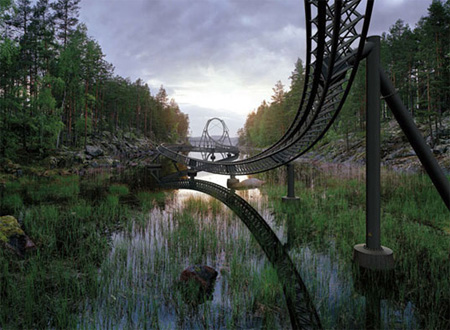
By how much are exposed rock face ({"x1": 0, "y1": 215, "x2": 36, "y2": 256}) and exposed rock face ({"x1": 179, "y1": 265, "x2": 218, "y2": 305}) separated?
447 cm

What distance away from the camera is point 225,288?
4.62 metres

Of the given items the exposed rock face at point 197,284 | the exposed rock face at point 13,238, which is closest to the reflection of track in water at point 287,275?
the exposed rock face at point 197,284

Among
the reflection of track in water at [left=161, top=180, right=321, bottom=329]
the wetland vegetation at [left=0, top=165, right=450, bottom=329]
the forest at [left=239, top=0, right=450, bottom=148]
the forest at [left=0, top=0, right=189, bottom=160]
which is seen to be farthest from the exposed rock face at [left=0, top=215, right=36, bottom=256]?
the forest at [left=239, top=0, right=450, bottom=148]

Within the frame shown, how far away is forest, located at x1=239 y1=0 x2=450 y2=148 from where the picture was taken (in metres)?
27.5

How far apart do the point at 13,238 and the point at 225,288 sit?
228 inches

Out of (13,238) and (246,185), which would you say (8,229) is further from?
(246,185)

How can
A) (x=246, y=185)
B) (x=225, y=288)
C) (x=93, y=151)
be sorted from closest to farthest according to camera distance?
(x=225, y=288) → (x=246, y=185) → (x=93, y=151)

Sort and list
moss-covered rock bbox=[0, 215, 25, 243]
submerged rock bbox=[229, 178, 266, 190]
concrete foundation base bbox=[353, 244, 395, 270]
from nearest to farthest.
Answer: concrete foundation base bbox=[353, 244, 395, 270], moss-covered rock bbox=[0, 215, 25, 243], submerged rock bbox=[229, 178, 266, 190]

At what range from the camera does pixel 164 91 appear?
8969cm

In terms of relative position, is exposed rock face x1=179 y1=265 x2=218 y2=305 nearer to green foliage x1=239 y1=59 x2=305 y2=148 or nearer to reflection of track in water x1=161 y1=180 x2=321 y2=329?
reflection of track in water x1=161 y1=180 x2=321 y2=329

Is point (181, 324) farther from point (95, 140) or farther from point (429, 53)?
point (95, 140)

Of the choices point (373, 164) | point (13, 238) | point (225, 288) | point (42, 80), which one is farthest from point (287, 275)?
point (42, 80)

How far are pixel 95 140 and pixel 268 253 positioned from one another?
1620 inches

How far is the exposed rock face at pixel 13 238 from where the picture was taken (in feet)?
19.8
